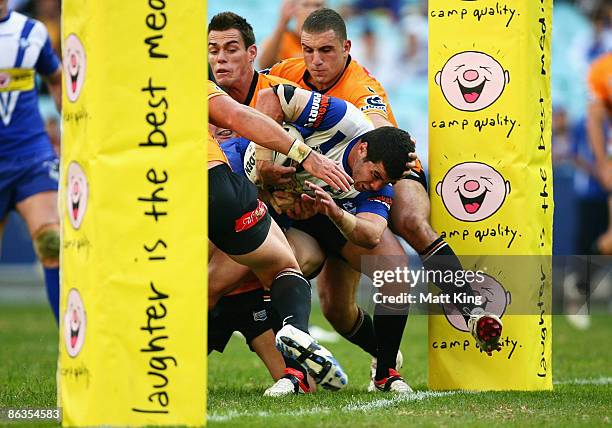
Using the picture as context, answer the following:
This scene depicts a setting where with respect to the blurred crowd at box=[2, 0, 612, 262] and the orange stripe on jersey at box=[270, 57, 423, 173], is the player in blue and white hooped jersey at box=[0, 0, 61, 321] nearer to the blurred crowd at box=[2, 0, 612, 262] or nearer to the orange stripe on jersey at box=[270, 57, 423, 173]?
the orange stripe on jersey at box=[270, 57, 423, 173]

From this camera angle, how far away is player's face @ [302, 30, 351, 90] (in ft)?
22.6

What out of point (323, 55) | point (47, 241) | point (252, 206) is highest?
point (323, 55)

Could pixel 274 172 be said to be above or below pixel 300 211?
above

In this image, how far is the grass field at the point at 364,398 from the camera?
4.95 meters

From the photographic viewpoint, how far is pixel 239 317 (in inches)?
260

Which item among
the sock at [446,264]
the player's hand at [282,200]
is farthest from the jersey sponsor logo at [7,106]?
the sock at [446,264]

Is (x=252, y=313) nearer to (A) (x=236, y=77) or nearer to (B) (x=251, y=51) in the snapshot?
(A) (x=236, y=77)

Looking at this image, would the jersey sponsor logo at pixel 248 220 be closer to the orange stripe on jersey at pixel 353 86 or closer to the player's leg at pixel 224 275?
the player's leg at pixel 224 275

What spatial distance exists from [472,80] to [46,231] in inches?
129

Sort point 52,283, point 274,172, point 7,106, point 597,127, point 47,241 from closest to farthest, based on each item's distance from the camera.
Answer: point 274,172
point 47,241
point 52,283
point 7,106
point 597,127

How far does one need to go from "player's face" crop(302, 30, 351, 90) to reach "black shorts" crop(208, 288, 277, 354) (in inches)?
54.7

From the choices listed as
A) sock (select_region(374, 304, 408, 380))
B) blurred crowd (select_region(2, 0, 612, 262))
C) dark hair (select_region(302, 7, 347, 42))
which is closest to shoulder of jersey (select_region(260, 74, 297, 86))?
dark hair (select_region(302, 7, 347, 42))

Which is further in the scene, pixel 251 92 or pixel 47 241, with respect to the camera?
pixel 47 241

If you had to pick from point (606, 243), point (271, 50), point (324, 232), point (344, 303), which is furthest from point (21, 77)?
point (606, 243)
